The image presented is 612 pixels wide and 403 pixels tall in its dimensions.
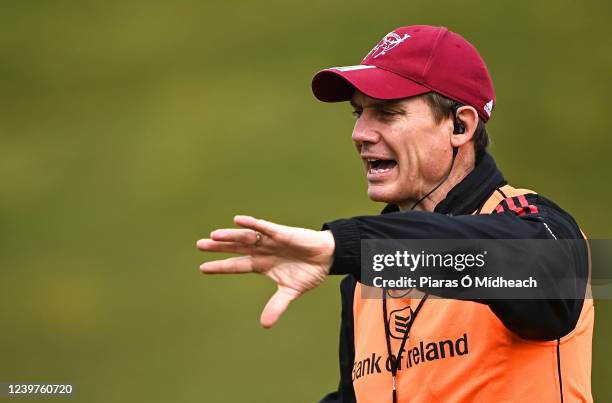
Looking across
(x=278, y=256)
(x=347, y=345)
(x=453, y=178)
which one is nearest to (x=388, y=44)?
(x=453, y=178)

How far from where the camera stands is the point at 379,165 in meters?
2.73

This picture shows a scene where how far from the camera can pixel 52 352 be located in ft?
18.5

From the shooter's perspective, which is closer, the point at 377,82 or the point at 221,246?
the point at 221,246

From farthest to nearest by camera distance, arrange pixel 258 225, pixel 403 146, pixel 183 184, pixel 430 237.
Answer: pixel 183 184 → pixel 403 146 → pixel 430 237 → pixel 258 225

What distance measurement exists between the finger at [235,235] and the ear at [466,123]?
99 centimetres

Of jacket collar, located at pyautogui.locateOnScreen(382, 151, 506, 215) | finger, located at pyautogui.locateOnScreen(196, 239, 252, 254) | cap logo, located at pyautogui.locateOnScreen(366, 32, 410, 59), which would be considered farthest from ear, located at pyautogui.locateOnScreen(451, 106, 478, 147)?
finger, located at pyautogui.locateOnScreen(196, 239, 252, 254)

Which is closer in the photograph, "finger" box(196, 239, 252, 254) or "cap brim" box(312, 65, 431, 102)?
"finger" box(196, 239, 252, 254)

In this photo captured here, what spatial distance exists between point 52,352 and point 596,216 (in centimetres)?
304

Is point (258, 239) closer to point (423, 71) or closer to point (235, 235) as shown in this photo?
point (235, 235)

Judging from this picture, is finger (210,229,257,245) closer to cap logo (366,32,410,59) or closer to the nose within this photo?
the nose

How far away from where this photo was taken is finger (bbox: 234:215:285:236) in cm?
177

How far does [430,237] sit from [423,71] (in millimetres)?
796

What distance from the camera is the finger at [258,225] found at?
1.77 metres

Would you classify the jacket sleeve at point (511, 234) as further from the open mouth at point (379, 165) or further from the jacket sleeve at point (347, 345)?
the jacket sleeve at point (347, 345)
